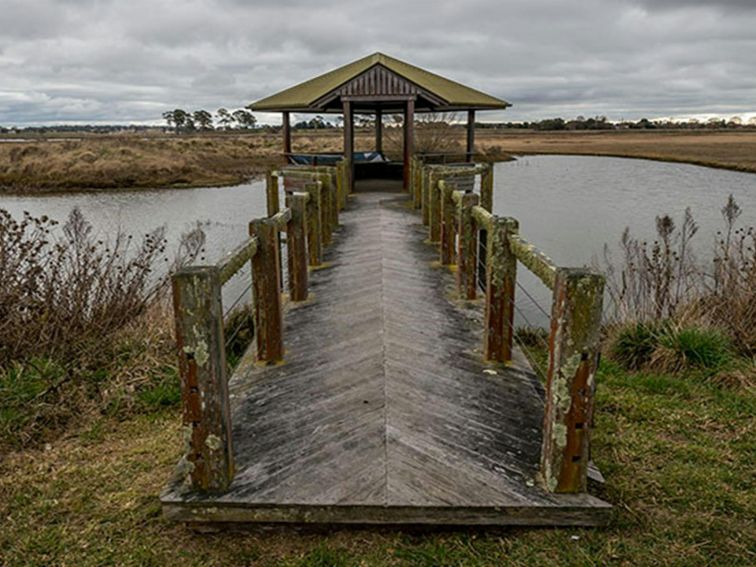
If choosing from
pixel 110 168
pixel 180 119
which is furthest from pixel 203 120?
pixel 110 168

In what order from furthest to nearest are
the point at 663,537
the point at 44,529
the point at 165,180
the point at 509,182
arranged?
the point at 165,180
the point at 509,182
the point at 44,529
the point at 663,537

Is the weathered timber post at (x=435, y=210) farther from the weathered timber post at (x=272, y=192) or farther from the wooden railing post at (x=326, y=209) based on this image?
the weathered timber post at (x=272, y=192)

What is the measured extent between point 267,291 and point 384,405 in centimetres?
138

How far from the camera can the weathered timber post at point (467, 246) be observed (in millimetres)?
6469

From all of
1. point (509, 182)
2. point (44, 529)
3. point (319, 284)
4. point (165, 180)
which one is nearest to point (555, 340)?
point (44, 529)

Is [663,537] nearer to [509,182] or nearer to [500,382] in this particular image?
[500,382]

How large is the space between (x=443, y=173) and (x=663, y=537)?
7228 mm

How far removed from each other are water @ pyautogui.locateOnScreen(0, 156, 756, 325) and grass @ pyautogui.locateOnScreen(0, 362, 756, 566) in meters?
7.05

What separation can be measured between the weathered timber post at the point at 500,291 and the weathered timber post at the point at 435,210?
14.8 ft

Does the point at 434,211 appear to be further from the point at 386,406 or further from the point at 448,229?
the point at 386,406

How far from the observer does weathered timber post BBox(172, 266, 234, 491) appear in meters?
3.15

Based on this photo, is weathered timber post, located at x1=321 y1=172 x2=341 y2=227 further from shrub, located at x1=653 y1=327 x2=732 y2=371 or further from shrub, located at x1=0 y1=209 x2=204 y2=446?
shrub, located at x1=653 y1=327 x2=732 y2=371

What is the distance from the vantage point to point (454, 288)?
699 centimetres

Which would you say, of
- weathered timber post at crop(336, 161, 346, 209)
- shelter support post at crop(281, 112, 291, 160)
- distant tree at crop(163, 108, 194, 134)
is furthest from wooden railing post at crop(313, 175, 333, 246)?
distant tree at crop(163, 108, 194, 134)
